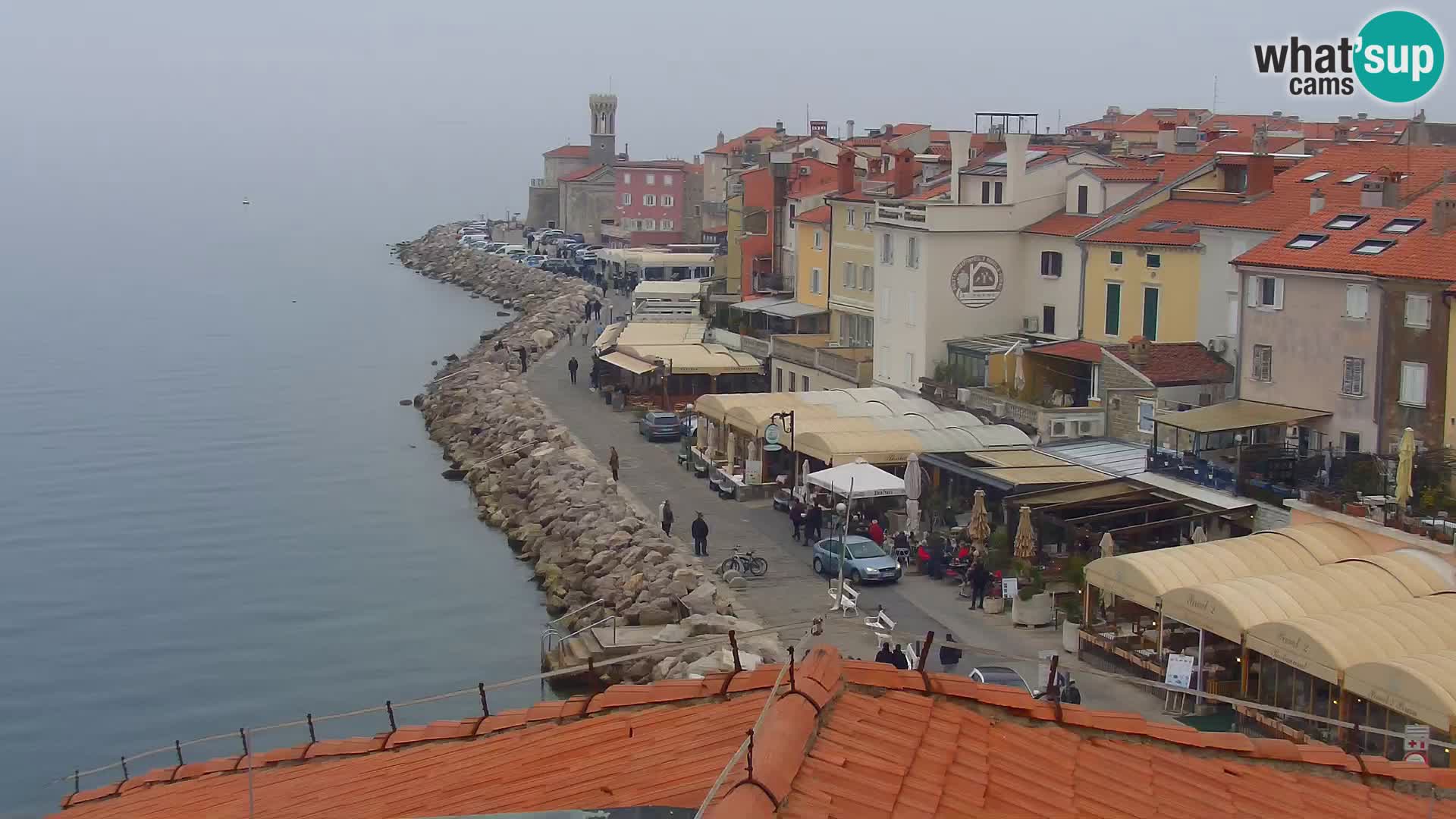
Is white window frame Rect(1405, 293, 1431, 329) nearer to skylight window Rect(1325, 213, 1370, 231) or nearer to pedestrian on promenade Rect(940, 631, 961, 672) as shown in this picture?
skylight window Rect(1325, 213, 1370, 231)

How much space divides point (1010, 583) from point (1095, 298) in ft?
47.9

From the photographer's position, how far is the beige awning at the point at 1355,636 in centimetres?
1864

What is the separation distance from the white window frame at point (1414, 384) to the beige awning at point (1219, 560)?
4459 millimetres

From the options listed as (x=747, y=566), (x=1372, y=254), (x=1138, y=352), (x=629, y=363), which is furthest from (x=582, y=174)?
(x=1372, y=254)

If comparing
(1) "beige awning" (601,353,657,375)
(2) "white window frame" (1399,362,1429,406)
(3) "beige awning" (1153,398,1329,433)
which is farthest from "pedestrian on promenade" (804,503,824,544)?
(1) "beige awning" (601,353,657,375)

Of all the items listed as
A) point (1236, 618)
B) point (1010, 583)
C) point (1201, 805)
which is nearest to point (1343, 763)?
point (1201, 805)

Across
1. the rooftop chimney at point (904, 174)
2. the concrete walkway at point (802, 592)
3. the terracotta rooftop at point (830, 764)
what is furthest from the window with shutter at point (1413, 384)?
the rooftop chimney at point (904, 174)

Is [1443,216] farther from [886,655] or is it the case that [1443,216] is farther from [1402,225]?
[886,655]

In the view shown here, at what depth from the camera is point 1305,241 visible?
30.0m

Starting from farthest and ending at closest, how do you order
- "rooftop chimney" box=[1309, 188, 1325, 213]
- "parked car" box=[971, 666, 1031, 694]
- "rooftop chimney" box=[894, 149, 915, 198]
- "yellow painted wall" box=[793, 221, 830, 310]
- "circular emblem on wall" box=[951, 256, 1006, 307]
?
"yellow painted wall" box=[793, 221, 830, 310], "rooftop chimney" box=[894, 149, 915, 198], "circular emblem on wall" box=[951, 256, 1006, 307], "rooftop chimney" box=[1309, 188, 1325, 213], "parked car" box=[971, 666, 1031, 694]

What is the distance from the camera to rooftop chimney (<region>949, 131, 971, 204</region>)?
44250 mm

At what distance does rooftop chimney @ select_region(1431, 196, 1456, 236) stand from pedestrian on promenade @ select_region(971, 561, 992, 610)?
31.8ft

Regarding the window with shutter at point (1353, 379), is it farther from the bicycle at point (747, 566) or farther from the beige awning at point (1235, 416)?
the bicycle at point (747, 566)

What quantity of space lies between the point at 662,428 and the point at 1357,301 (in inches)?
846
